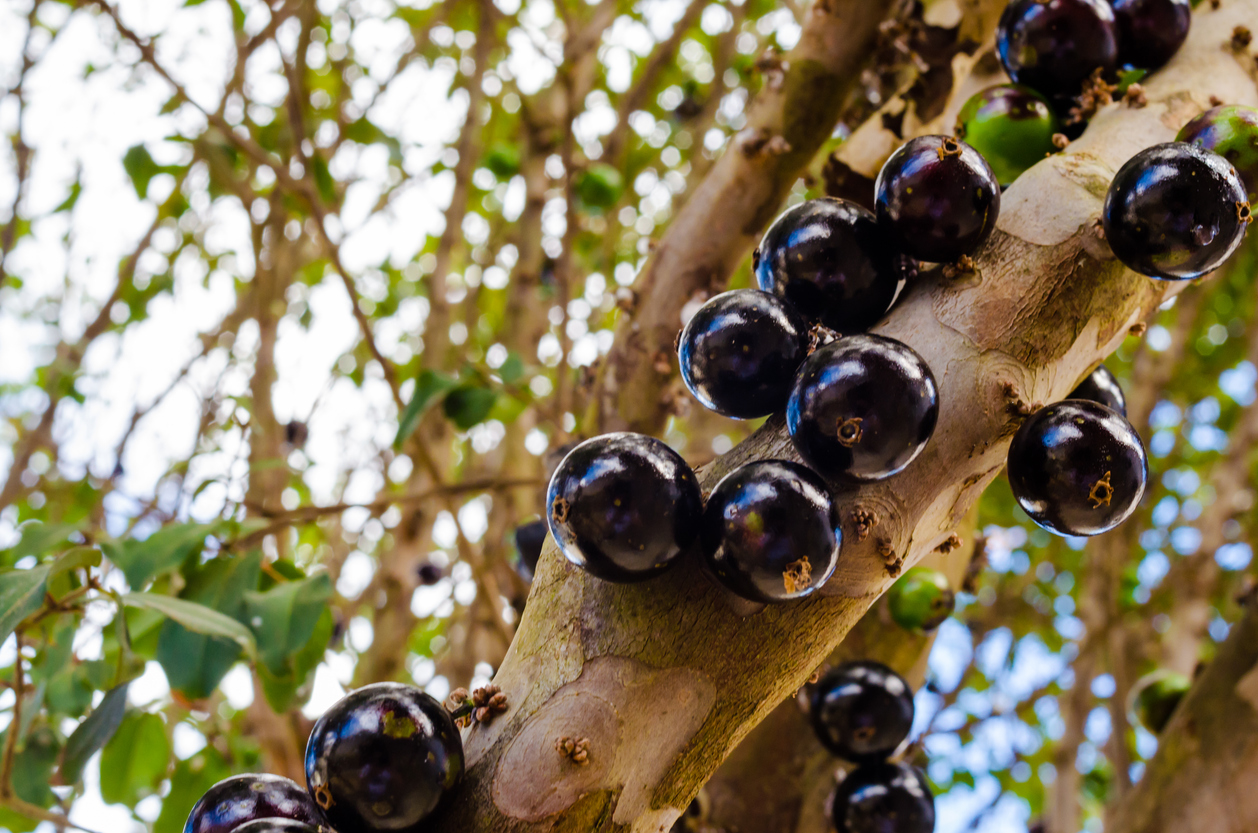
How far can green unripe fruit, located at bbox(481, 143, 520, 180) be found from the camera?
2598 mm

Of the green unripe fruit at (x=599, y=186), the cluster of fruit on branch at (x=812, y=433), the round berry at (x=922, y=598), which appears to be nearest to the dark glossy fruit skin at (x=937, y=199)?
the cluster of fruit on branch at (x=812, y=433)

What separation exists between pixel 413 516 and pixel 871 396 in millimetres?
1589

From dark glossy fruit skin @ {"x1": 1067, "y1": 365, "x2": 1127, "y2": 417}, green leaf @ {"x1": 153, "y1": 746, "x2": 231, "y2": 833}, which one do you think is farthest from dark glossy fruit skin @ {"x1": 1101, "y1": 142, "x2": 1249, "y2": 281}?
green leaf @ {"x1": 153, "y1": 746, "x2": 231, "y2": 833}

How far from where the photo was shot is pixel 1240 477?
2.36 metres

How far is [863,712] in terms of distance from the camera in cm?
106

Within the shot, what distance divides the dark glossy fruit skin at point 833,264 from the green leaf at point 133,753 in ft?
3.75

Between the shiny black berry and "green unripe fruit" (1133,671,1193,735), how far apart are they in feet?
2.53

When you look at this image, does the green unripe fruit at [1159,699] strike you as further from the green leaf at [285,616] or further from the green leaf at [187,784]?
the green leaf at [187,784]

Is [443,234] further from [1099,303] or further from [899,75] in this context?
[1099,303]

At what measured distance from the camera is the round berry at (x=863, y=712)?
3.47 ft

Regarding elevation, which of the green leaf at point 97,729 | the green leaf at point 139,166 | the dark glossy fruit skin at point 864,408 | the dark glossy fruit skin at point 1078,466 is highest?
the green leaf at point 139,166

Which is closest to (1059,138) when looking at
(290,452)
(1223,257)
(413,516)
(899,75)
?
(1223,257)

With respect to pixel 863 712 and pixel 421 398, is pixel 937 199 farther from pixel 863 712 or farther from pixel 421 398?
pixel 421 398

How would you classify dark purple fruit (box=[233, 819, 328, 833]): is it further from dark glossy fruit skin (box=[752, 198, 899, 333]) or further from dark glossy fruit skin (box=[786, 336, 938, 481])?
dark glossy fruit skin (box=[752, 198, 899, 333])
